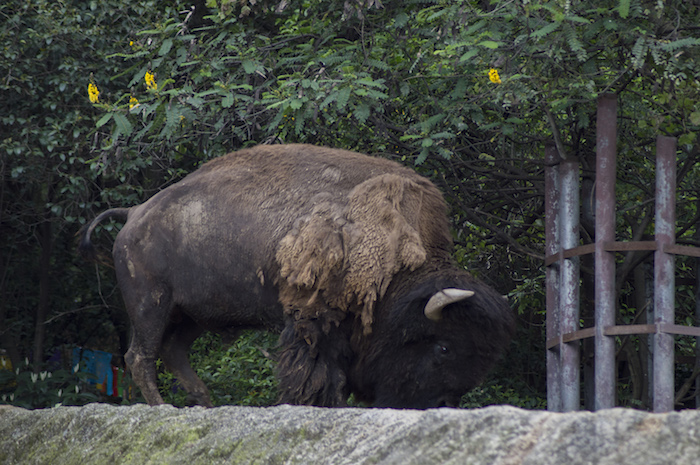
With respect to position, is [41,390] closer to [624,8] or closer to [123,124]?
[123,124]

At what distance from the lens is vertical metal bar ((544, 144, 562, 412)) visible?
Answer: 185 inches

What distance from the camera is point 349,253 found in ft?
15.2

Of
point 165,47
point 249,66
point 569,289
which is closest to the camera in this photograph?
point 569,289

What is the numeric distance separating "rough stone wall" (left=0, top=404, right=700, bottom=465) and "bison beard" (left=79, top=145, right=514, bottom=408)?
1.70 m

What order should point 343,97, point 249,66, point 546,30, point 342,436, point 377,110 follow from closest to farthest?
point 342,436 < point 546,30 < point 343,97 < point 377,110 < point 249,66

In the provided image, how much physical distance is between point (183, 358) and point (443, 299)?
6.04ft

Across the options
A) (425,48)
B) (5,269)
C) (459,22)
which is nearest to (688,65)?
(459,22)

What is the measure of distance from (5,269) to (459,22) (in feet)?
20.5

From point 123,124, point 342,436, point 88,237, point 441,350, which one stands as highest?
point 123,124

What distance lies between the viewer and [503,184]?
642 centimetres

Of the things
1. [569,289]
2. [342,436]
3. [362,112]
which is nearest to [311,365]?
[569,289]

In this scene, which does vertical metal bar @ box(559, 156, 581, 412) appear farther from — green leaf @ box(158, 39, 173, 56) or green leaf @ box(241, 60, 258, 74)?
green leaf @ box(158, 39, 173, 56)

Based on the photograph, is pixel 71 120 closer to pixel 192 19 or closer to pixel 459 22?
pixel 192 19

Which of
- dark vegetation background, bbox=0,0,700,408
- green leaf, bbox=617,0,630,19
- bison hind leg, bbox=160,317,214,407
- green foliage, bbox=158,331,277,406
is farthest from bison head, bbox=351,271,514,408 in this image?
green foliage, bbox=158,331,277,406
